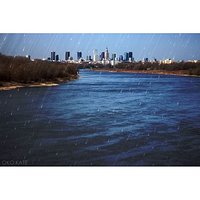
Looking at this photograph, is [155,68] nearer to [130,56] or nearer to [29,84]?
[130,56]

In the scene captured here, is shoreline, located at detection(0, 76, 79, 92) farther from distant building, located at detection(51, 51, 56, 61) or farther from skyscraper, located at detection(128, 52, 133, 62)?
skyscraper, located at detection(128, 52, 133, 62)

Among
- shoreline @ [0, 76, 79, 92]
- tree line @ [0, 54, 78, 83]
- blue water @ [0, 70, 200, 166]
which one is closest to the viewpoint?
blue water @ [0, 70, 200, 166]

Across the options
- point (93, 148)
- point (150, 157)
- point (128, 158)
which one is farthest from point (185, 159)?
point (93, 148)

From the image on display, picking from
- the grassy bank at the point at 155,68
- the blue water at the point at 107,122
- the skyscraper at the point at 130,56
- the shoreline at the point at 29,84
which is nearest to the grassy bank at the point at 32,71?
the shoreline at the point at 29,84

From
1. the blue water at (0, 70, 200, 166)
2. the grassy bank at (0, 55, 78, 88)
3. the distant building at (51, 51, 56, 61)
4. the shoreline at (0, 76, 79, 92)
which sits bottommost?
the blue water at (0, 70, 200, 166)

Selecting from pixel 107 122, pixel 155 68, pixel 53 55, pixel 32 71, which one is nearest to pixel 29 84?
pixel 32 71

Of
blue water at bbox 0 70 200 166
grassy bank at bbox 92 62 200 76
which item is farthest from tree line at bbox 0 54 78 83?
grassy bank at bbox 92 62 200 76
